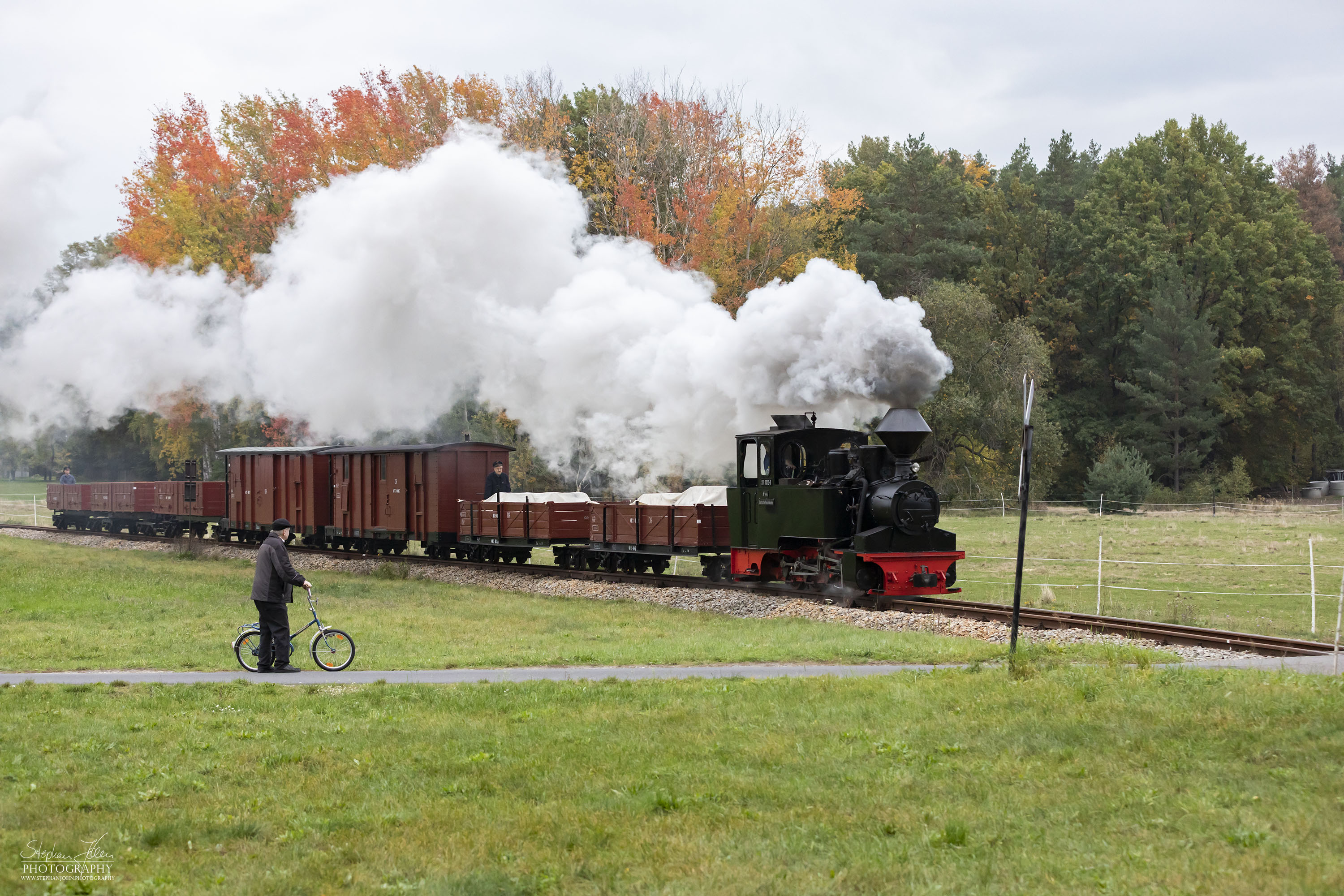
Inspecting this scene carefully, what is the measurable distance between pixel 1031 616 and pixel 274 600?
10.4 m

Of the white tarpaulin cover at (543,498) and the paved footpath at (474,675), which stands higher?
the white tarpaulin cover at (543,498)

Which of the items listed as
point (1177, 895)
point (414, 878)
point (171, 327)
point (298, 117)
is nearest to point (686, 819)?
point (414, 878)

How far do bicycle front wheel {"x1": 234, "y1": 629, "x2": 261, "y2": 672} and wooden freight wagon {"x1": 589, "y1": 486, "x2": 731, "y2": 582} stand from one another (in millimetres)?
10081

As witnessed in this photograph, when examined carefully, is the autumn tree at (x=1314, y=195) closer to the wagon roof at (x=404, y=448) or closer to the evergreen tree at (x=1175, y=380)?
the evergreen tree at (x=1175, y=380)

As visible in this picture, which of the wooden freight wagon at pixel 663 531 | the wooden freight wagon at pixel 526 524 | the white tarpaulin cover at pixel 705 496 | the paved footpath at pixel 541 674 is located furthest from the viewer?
the wooden freight wagon at pixel 526 524

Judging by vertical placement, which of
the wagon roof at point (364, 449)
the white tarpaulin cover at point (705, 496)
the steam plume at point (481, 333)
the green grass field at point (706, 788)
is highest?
the steam plume at point (481, 333)

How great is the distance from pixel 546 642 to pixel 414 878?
9.83m

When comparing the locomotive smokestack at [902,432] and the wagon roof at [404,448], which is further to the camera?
the wagon roof at [404,448]

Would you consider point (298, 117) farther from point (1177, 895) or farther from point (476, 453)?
point (1177, 895)

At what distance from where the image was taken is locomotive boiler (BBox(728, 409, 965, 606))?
18.0 metres

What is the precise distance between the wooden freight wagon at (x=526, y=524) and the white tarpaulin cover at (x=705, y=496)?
2567 mm

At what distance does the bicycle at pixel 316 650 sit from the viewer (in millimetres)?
13047

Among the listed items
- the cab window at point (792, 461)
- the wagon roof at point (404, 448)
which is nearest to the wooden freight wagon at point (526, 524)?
the wagon roof at point (404, 448)

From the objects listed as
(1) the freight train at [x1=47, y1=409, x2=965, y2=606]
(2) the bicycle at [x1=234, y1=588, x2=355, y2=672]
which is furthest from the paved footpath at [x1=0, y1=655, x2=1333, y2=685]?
(1) the freight train at [x1=47, y1=409, x2=965, y2=606]
